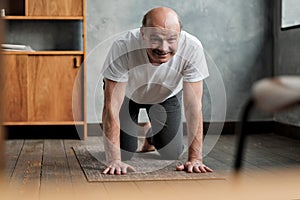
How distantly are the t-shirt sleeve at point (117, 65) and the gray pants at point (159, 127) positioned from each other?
465mm

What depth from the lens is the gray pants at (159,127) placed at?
127 inches

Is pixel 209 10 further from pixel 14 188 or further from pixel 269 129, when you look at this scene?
pixel 14 188

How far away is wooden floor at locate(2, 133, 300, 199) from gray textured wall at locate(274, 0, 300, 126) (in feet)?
0.57

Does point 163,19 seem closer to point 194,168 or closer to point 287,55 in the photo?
point 194,168

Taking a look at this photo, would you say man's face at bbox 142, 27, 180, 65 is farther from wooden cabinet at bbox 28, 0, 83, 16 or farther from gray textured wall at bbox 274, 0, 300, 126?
gray textured wall at bbox 274, 0, 300, 126

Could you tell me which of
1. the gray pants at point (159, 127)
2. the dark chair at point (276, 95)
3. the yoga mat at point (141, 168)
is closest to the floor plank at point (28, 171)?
the yoga mat at point (141, 168)

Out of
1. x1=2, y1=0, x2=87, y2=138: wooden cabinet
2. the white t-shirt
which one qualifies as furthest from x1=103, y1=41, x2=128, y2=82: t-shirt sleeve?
x1=2, y1=0, x2=87, y2=138: wooden cabinet

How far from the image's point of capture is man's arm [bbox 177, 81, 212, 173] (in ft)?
9.07

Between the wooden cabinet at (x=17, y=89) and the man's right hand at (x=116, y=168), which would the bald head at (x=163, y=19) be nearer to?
the man's right hand at (x=116, y=168)

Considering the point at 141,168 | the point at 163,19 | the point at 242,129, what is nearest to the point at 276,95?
the point at 242,129

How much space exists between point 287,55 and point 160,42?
2.07 m

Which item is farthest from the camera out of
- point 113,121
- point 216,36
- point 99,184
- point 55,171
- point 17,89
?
point 216,36

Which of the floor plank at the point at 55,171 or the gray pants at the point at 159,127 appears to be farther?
the gray pants at the point at 159,127

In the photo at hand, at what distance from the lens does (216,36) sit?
4.59 meters
